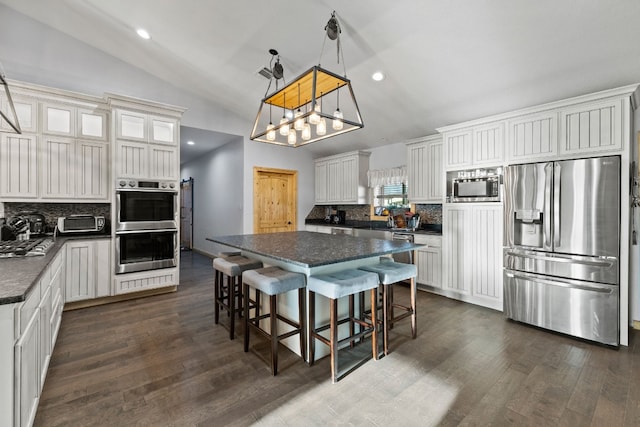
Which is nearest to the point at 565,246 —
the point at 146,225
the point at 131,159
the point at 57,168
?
the point at 146,225

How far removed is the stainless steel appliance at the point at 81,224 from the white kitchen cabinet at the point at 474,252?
464 cm

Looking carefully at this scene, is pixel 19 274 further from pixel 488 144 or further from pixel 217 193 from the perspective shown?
pixel 217 193

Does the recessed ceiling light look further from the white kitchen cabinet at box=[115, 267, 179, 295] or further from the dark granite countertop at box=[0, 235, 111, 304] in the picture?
the white kitchen cabinet at box=[115, 267, 179, 295]

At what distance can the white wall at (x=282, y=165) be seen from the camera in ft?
18.4

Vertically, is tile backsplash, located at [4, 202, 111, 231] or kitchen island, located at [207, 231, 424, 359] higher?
tile backsplash, located at [4, 202, 111, 231]

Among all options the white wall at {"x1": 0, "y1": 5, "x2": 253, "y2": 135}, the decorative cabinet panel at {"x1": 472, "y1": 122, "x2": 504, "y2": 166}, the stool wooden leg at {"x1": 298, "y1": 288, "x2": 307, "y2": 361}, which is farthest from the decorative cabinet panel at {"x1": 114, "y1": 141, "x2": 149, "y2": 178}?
the decorative cabinet panel at {"x1": 472, "y1": 122, "x2": 504, "y2": 166}

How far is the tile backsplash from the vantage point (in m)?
3.59

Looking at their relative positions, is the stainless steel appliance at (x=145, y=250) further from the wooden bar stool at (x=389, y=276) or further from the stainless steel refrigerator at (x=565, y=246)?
the stainless steel refrigerator at (x=565, y=246)

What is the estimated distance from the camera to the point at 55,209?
12.6 ft

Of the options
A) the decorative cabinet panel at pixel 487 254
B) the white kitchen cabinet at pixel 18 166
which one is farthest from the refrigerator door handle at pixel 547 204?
the white kitchen cabinet at pixel 18 166

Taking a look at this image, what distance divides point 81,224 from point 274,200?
321 cm

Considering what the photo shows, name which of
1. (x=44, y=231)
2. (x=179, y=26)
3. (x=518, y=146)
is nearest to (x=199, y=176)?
(x=44, y=231)

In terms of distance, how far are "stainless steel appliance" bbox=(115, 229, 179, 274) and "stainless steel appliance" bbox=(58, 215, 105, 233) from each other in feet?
1.18

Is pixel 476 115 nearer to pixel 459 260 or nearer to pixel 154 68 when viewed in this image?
pixel 459 260
